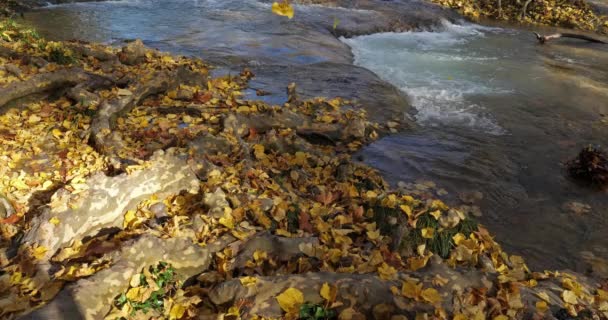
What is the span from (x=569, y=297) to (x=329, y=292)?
2002mm

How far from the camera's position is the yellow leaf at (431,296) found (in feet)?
9.09

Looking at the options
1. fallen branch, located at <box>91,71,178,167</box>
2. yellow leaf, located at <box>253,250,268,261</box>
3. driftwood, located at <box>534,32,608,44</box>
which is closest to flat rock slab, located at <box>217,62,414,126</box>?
fallen branch, located at <box>91,71,178,167</box>

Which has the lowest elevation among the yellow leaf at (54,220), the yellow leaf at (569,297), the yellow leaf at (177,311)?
the yellow leaf at (177,311)

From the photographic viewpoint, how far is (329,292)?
276cm

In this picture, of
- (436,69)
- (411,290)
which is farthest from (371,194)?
(436,69)

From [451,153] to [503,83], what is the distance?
4555 millimetres

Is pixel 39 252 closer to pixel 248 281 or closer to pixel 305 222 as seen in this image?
pixel 248 281

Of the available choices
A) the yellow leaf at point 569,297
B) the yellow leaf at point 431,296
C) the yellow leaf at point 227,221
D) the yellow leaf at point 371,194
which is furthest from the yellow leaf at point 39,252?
the yellow leaf at point 569,297

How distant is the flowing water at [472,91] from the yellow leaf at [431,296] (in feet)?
7.52

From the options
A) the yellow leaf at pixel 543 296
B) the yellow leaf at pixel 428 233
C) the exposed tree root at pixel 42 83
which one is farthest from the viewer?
the exposed tree root at pixel 42 83

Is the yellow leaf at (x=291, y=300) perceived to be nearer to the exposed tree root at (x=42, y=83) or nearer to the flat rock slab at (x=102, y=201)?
the flat rock slab at (x=102, y=201)

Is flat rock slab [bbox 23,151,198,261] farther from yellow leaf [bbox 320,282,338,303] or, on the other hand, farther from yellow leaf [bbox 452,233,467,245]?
yellow leaf [bbox 452,233,467,245]

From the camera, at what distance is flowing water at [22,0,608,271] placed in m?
5.38

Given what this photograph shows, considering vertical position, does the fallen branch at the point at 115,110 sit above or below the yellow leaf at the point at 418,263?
above
